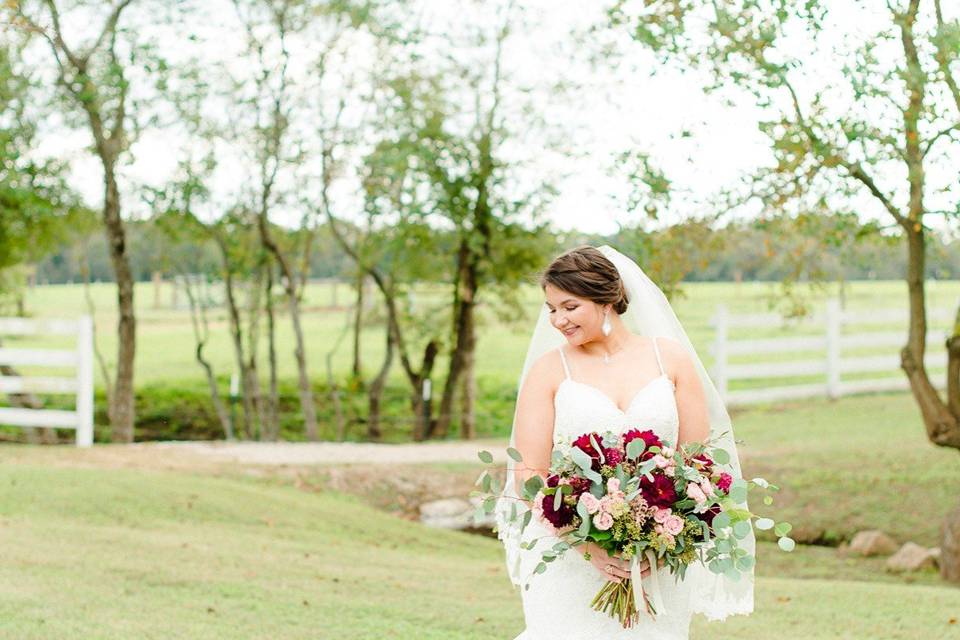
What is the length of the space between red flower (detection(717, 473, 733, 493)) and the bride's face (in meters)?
0.65

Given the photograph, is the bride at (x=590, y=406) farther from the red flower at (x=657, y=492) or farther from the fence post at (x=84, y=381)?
the fence post at (x=84, y=381)

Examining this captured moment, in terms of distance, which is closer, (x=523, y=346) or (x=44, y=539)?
(x=44, y=539)

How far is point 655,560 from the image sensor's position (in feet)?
12.5

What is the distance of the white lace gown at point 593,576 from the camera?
4.05 m

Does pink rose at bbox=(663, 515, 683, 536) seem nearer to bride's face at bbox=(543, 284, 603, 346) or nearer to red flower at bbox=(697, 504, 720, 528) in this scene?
red flower at bbox=(697, 504, 720, 528)

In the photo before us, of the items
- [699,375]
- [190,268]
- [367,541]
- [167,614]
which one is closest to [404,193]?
[190,268]

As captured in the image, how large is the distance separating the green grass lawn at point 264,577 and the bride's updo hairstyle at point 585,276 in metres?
0.97

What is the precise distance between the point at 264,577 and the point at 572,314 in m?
4.69

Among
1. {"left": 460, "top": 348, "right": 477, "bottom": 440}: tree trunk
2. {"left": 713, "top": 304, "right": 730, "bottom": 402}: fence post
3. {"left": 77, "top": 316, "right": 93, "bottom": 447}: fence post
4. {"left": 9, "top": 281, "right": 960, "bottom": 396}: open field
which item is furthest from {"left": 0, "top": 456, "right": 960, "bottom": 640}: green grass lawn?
{"left": 9, "top": 281, "right": 960, "bottom": 396}: open field

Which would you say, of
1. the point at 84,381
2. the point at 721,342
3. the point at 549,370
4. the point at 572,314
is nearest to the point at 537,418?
the point at 549,370

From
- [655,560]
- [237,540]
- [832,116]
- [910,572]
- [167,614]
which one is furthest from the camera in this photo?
[910,572]

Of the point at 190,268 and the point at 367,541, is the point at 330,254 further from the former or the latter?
the point at 367,541

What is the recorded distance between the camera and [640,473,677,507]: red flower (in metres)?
3.71

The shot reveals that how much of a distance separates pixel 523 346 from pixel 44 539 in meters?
22.5
